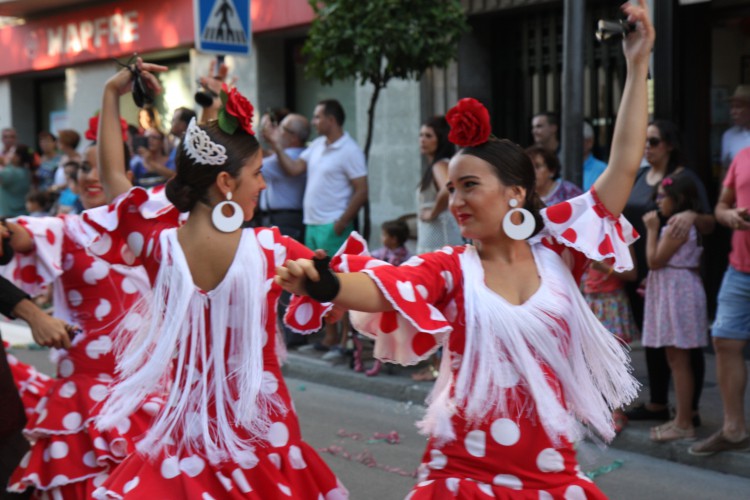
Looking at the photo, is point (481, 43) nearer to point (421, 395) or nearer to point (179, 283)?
point (421, 395)

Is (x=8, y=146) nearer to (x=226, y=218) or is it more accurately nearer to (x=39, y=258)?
(x=39, y=258)

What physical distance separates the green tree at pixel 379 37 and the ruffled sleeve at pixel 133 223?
4680 millimetres

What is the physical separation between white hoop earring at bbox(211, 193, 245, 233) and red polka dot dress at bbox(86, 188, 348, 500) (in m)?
0.07

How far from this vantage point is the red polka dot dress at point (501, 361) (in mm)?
2910

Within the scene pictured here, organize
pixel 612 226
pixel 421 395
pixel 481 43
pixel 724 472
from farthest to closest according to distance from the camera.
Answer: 1. pixel 481 43
2. pixel 421 395
3. pixel 724 472
4. pixel 612 226

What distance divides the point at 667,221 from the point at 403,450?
2075 mm

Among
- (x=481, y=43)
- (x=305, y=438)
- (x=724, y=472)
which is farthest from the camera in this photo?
(x=481, y=43)

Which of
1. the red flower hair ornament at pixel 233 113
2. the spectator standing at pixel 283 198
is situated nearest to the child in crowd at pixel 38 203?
the spectator standing at pixel 283 198

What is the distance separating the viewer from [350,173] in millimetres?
9016

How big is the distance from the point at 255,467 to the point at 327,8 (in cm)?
585

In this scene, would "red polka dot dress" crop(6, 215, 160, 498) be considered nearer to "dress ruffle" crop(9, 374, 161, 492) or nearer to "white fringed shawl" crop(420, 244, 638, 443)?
"dress ruffle" crop(9, 374, 161, 492)

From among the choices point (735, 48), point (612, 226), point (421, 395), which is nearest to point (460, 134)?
point (612, 226)

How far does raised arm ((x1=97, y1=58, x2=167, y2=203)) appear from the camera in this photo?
161 inches

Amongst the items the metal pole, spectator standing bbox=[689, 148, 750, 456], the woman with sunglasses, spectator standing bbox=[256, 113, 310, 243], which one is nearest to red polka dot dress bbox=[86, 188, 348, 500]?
spectator standing bbox=[689, 148, 750, 456]
